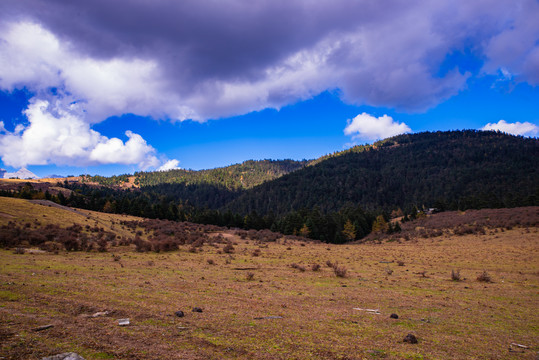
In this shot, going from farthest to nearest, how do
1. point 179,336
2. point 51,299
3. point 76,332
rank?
point 51,299 → point 179,336 → point 76,332

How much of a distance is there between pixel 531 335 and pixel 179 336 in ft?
38.9

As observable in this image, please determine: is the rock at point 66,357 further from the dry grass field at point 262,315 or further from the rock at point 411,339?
the rock at point 411,339

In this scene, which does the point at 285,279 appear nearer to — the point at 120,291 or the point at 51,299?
the point at 120,291

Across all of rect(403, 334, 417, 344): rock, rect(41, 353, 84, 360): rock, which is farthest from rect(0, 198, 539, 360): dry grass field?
rect(41, 353, 84, 360): rock

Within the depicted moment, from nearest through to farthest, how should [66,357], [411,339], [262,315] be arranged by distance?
[66,357] < [411,339] < [262,315]

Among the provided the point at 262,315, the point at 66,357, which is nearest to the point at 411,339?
the point at 262,315

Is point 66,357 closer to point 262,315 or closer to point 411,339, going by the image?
point 262,315

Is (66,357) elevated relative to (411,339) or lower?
elevated

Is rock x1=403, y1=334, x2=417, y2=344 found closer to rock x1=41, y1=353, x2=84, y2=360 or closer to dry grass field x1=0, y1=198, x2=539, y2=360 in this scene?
dry grass field x1=0, y1=198, x2=539, y2=360

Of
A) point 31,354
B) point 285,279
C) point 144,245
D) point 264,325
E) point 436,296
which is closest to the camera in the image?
point 31,354

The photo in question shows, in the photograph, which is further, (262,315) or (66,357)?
(262,315)

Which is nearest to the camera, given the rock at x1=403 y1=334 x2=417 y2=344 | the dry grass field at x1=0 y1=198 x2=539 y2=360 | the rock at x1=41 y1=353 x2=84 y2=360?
the rock at x1=41 y1=353 x2=84 y2=360

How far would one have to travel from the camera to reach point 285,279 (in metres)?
18.9

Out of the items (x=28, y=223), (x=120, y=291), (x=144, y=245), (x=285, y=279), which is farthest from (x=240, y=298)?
(x=28, y=223)
